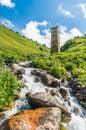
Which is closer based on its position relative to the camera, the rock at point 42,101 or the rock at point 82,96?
the rock at point 42,101

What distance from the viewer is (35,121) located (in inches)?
913

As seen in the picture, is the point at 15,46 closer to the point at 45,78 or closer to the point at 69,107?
the point at 45,78

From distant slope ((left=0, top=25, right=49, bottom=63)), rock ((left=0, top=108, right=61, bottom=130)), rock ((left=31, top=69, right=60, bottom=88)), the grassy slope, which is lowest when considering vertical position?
rock ((left=0, top=108, right=61, bottom=130))

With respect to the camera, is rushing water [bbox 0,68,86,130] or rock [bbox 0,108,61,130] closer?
rock [bbox 0,108,61,130]

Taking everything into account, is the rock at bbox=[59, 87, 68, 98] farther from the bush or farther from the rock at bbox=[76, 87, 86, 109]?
the bush

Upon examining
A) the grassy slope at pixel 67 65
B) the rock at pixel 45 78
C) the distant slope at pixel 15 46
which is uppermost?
the distant slope at pixel 15 46

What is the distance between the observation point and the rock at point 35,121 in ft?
73.5

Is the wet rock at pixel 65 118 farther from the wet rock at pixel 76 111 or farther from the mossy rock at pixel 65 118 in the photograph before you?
the wet rock at pixel 76 111

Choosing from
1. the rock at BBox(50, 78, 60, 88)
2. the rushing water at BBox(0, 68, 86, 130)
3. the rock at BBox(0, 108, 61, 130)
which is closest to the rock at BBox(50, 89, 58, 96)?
the rushing water at BBox(0, 68, 86, 130)

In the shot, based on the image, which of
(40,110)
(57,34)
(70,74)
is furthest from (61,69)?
(57,34)

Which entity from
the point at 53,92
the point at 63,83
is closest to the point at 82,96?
the point at 53,92

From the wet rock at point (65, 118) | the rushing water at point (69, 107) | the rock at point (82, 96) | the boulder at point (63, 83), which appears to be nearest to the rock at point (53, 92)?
the rushing water at point (69, 107)

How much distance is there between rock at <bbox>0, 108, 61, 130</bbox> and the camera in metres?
22.4

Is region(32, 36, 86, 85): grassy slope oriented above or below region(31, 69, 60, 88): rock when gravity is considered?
above
